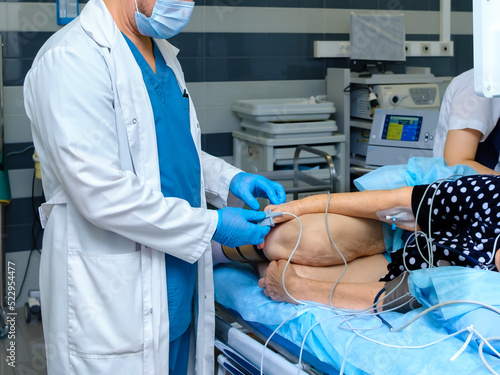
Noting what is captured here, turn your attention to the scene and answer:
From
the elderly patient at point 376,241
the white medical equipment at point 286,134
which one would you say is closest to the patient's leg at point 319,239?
the elderly patient at point 376,241

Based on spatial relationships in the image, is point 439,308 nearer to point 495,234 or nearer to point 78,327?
point 495,234

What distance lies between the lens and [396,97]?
3631 millimetres

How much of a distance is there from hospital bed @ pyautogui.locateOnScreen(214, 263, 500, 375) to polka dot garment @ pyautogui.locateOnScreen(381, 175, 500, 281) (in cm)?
16

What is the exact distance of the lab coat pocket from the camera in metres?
1.52

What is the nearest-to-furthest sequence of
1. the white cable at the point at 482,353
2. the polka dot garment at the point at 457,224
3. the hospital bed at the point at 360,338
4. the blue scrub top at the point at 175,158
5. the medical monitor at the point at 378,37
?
the white cable at the point at 482,353 < the hospital bed at the point at 360,338 < the blue scrub top at the point at 175,158 < the polka dot garment at the point at 457,224 < the medical monitor at the point at 378,37

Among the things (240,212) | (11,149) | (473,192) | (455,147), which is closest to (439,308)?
(473,192)

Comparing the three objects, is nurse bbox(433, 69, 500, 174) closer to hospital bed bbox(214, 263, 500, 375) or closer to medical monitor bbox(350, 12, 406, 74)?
hospital bed bbox(214, 263, 500, 375)

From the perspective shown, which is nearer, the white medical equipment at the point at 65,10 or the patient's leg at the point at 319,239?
the patient's leg at the point at 319,239

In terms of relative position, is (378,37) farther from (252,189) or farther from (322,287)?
(322,287)

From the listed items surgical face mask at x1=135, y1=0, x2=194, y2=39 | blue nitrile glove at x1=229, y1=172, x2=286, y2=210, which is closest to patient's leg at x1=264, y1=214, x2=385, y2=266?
blue nitrile glove at x1=229, y1=172, x2=286, y2=210

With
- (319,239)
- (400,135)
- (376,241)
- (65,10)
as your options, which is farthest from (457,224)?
(65,10)

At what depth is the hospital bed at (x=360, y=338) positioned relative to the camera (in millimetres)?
1486

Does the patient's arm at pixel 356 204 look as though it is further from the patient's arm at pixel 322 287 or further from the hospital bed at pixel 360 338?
the hospital bed at pixel 360 338

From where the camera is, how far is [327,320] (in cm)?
172
